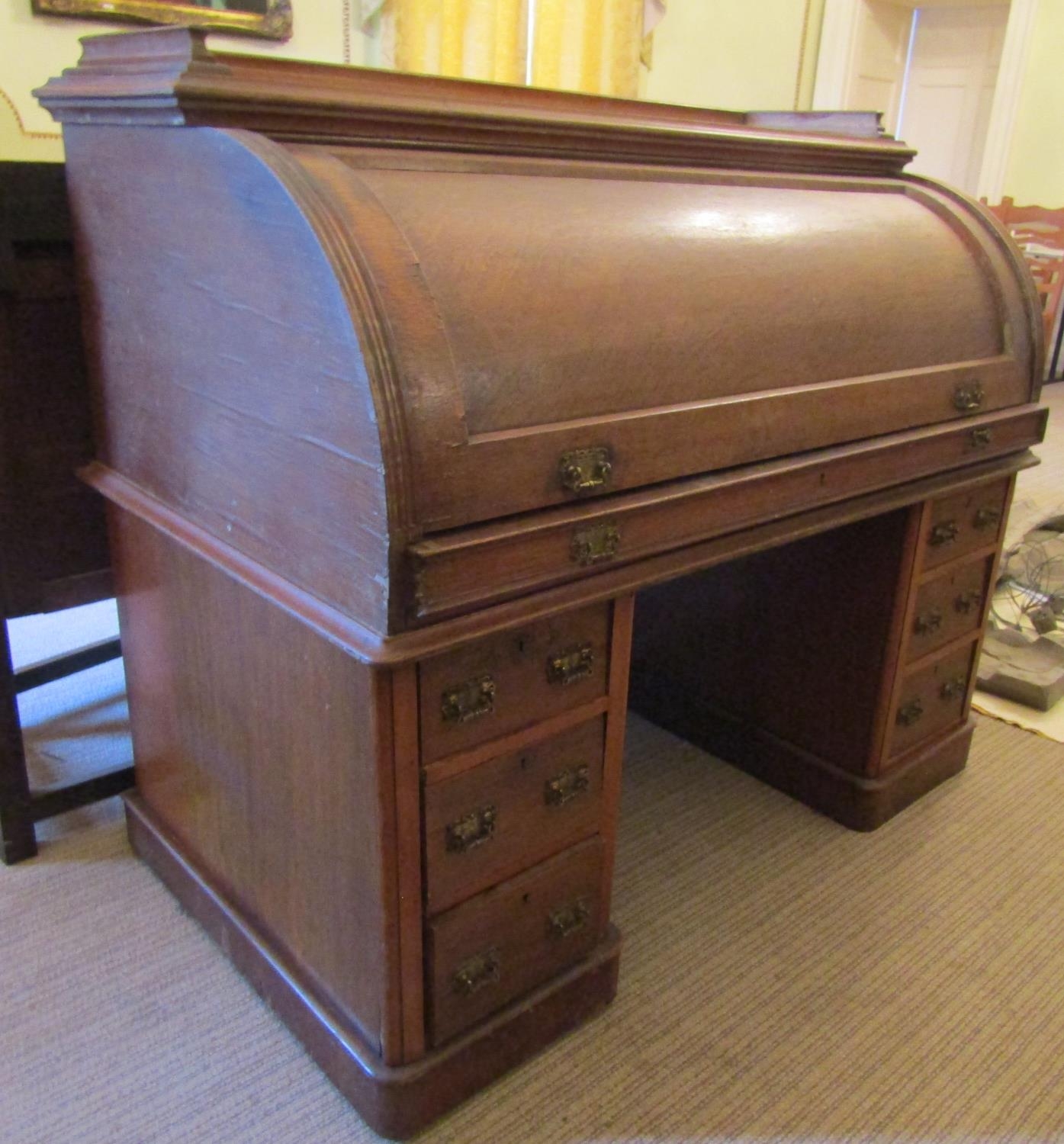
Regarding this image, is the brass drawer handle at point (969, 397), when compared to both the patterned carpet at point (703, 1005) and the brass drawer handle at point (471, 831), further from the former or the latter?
the brass drawer handle at point (471, 831)

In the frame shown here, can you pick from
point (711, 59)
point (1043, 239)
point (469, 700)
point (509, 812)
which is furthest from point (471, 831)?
point (1043, 239)

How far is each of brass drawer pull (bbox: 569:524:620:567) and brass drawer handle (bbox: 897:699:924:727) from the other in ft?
3.27

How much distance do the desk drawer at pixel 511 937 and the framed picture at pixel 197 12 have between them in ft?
6.29

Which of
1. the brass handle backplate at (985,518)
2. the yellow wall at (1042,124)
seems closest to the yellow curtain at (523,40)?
Answer: the brass handle backplate at (985,518)

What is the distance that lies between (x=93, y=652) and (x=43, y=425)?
27.3 inches

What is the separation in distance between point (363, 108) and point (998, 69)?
5.53m

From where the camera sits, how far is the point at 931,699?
1.96 meters

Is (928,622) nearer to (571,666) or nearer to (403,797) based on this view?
(571,666)

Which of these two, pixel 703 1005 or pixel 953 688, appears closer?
pixel 703 1005

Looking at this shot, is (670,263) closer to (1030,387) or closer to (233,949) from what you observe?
(1030,387)

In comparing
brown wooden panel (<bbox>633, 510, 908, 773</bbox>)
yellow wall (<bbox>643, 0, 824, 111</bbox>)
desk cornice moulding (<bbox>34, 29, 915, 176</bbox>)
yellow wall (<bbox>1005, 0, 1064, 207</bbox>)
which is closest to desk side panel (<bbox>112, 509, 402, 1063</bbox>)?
desk cornice moulding (<bbox>34, 29, 915, 176</bbox>)

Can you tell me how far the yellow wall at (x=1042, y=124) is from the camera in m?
5.28

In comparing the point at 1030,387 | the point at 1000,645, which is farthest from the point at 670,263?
the point at 1000,645

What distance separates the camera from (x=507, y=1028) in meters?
1.33
